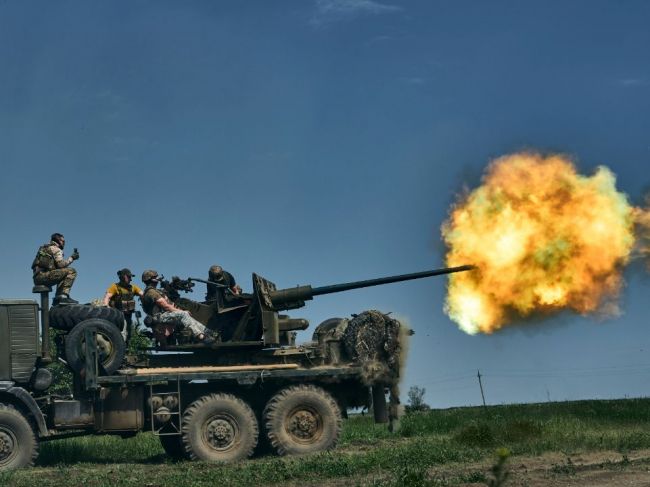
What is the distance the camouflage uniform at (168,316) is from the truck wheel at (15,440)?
344 cm

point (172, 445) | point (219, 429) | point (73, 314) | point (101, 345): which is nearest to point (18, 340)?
point (73, 314)

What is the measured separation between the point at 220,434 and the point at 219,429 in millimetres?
104

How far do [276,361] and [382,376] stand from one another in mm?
2357

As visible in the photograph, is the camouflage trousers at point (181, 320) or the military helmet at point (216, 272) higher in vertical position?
the military helmet at point (216, 272)

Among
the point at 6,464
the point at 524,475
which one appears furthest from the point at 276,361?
the point at 524,475

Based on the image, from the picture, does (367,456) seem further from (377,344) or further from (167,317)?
(167,317)

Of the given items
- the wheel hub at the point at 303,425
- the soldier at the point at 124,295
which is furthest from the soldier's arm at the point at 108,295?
the wheel hub at the point at 303,425

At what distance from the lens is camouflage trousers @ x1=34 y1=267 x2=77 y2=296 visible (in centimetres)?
1820

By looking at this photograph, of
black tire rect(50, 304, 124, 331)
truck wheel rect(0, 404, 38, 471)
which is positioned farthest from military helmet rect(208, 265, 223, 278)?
truck wheel rect(0, 404, 38, 471)

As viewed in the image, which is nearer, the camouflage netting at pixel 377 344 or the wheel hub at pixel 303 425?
the wheel hub at pixel 303 425

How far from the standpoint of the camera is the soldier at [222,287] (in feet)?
63.4

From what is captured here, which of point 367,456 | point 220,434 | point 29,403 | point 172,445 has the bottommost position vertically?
point 367,456

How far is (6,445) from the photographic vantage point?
55.5ft

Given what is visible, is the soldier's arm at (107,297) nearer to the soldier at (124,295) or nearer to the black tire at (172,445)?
the soldier at (124,295)
